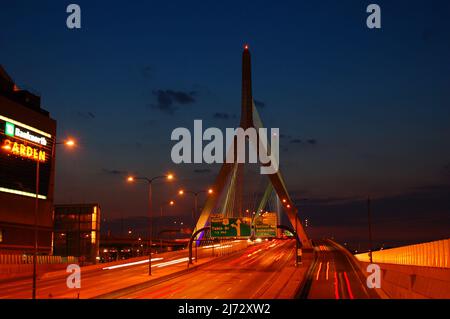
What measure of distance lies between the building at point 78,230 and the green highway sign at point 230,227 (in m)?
26.1

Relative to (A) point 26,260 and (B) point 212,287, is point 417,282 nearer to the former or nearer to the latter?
(B) point 212,287

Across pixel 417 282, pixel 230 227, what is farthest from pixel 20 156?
pixel 417 282

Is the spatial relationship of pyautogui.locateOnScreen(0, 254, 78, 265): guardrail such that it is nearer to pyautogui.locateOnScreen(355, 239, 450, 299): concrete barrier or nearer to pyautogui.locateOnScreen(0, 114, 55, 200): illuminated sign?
pyautogui.locateOnScreen(0, 114, 55, 200): illuminated sign

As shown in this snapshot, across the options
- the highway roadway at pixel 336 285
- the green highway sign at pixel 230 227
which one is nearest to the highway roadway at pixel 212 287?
the highway roadway at pixel 336 285

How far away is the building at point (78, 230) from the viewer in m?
88.6

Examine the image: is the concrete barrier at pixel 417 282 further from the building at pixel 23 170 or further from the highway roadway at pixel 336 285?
the building at pixel 23 170

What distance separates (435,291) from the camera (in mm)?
22281

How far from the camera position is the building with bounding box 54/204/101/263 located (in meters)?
88.6

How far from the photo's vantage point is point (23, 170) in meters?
72.2
